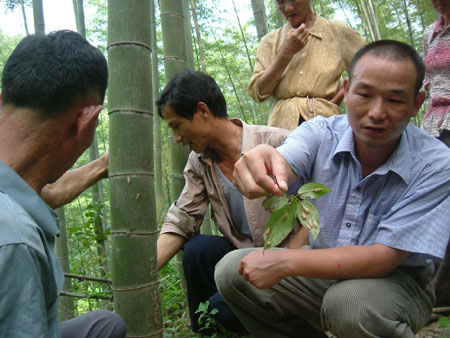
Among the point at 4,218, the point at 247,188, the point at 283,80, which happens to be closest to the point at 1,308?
the point at 4,218

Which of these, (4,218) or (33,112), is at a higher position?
(33,112)

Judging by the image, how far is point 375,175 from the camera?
1.75 m

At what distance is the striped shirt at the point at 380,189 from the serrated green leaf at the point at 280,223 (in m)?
0.38

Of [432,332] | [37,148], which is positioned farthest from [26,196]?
[432,332]

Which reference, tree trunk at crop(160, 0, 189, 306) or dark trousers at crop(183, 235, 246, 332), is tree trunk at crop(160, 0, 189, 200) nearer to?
tree trunk at crop(160, 0, 189, 306)

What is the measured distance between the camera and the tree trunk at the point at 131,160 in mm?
1636

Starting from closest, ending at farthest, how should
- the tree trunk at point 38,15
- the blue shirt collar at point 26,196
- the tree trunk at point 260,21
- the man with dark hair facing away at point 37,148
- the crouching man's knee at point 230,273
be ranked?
1. the man with dark hair facing away at point 37,148
2. the blue shirt collar at point 26,196
3. the crouching man's knee at point 230,273
4. the tree trunk at point 260,21
5. the tree trunk at point 38,15

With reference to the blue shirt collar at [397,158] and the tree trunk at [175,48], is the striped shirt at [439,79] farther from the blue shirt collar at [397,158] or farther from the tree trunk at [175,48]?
the tree trunk at [175,48]

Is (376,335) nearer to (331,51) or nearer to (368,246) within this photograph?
(368,246)

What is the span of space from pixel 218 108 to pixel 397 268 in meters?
1.26

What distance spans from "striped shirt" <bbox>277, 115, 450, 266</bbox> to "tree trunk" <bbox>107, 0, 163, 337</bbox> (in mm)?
572

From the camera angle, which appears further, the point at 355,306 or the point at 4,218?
the point at 355,306

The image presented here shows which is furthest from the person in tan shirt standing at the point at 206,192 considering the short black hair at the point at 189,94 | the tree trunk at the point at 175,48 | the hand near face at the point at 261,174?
the hand near face at the point at 261,174

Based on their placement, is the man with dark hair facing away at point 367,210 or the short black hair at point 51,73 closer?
the short black hair at point 51,73
